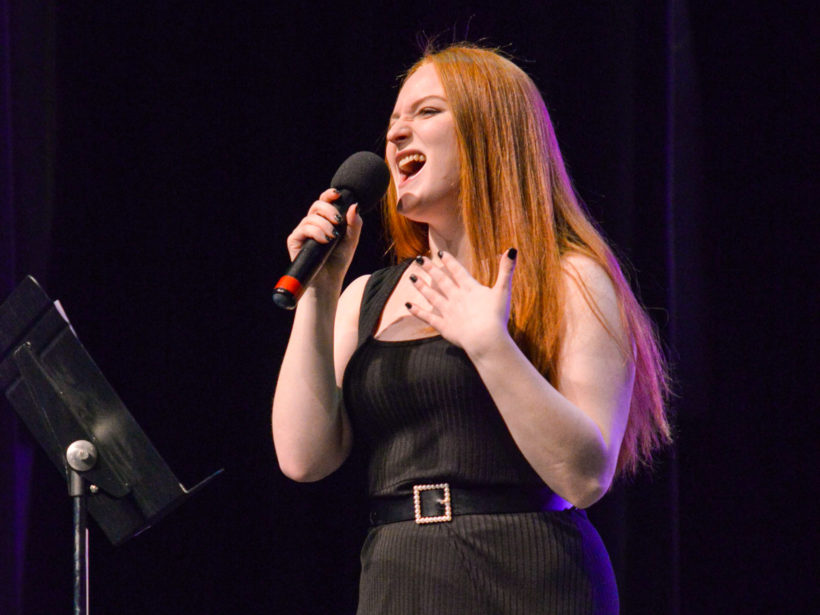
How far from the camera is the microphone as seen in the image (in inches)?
51.1

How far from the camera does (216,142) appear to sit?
2490mm

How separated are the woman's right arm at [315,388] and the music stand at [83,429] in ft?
0.65

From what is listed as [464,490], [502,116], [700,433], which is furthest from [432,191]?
[700,433]

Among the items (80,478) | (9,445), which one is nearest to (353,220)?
(80,478)

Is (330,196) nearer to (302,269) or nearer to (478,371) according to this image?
(302,269)

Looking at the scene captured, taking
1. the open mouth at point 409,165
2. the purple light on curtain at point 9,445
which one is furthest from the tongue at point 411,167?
the purple light on curtain at point 9,445

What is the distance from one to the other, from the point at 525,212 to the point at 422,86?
28cm

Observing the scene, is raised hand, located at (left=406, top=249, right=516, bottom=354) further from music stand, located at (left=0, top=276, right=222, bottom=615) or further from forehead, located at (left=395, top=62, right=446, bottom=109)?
music stand, located at (left=0, top=276, right=222, bottom=615)

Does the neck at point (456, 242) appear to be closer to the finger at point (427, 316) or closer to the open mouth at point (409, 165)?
the open mouth at point (409, 165)

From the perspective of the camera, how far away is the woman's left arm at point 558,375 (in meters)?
1.26

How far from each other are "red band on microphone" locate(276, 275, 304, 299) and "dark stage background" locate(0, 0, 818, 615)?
1.17 meters

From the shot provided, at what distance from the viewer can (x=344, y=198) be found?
1.47 metres

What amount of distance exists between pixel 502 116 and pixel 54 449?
89cm

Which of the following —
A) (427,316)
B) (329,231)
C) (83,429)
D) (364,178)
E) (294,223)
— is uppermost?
(294,223)
